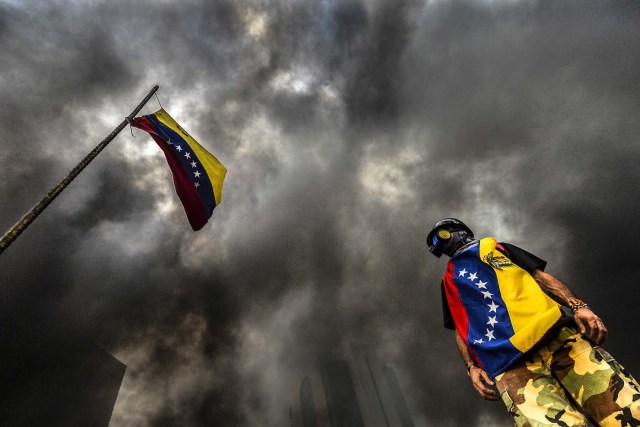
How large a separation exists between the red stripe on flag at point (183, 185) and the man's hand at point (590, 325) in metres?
7.03

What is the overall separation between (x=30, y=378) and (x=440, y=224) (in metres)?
110

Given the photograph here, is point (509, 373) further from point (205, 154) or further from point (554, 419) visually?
point (205, 154)

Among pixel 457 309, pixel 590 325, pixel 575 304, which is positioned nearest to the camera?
pixel 590 325

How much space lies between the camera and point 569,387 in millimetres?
2820

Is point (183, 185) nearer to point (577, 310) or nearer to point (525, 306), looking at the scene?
point (525, 306)

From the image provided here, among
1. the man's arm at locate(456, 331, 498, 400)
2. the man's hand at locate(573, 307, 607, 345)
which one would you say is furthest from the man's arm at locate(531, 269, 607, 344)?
the man's arm at locate(456, 331, 498, 400)

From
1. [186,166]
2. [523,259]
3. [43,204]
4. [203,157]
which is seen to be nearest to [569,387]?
[523,259]

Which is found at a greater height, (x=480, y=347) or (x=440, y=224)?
(x=440, y=224)

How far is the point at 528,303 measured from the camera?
3.13 m

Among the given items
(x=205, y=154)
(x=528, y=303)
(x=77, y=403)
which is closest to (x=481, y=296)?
(x=528, y=303)

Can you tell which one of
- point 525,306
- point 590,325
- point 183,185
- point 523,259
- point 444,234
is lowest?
point 590,325

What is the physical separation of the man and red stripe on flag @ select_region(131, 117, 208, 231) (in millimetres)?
5913

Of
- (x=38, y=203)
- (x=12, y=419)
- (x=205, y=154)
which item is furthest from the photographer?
(x=12, y=419)

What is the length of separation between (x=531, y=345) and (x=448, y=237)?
77.1 inches
